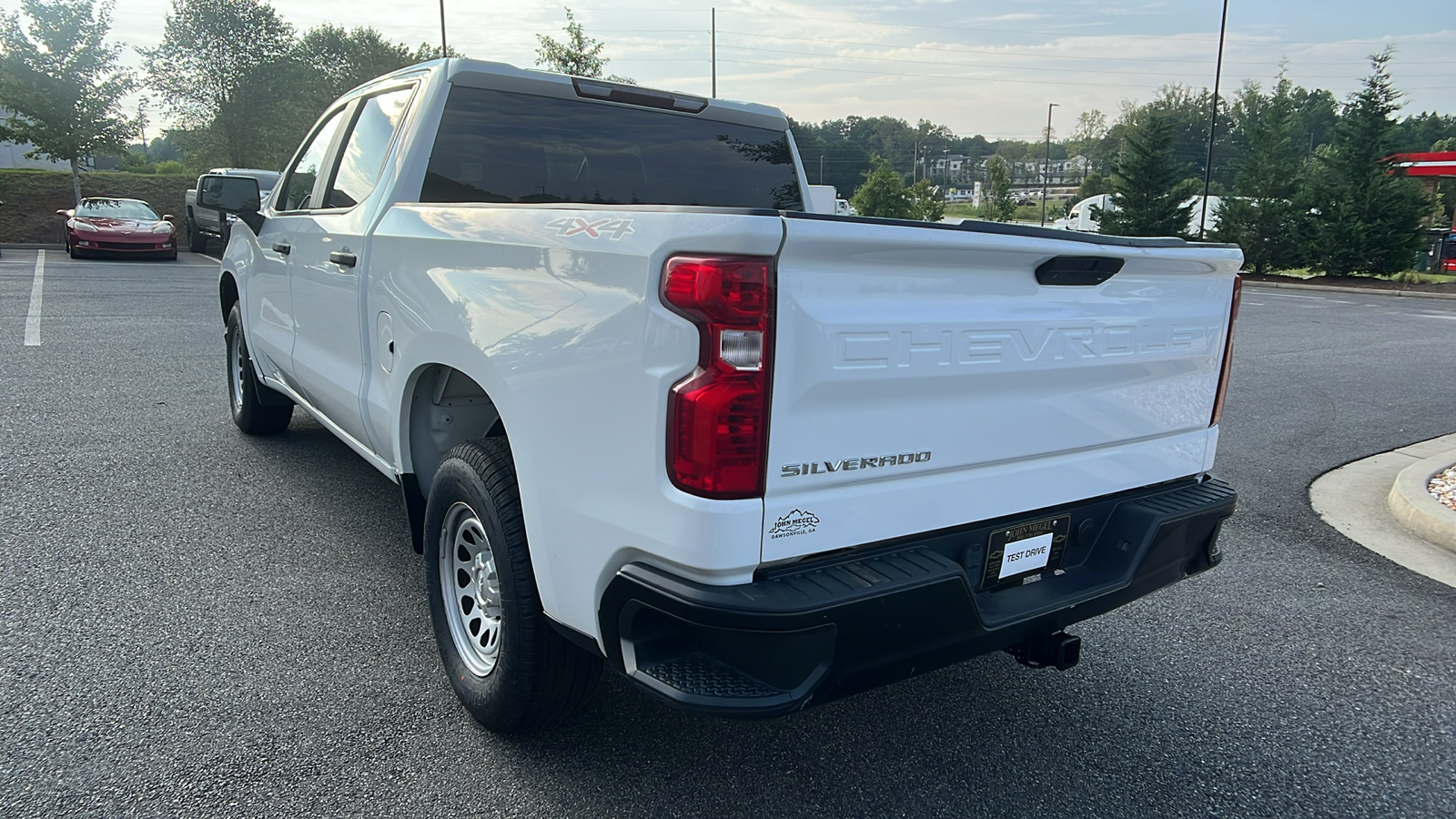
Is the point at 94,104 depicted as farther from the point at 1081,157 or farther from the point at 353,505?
the point at 1081,157

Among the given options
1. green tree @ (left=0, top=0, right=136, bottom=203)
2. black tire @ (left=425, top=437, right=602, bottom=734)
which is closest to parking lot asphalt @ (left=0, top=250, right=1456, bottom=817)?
black tire @ (left=425, top=437, right=602, bottom=734)

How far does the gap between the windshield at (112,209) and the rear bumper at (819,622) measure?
2339 centimetres

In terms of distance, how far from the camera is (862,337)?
2.09m

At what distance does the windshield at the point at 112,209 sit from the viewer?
68.2 ft

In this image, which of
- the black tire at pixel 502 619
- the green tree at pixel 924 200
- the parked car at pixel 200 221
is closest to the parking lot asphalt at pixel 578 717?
the black tire at pixel 502 619

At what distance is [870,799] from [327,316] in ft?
9.57

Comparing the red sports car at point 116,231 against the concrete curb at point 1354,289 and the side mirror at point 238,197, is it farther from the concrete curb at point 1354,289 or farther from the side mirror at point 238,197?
the concrete curb at point 1354,289

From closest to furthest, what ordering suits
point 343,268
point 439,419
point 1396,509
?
point 439,419
point 343,268
point 1396,509

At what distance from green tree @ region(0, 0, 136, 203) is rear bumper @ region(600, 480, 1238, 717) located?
35193 mm

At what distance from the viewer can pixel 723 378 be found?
1954mm

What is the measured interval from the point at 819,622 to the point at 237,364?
17.8 ft

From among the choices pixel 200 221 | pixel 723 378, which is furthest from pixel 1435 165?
pixel 723 378

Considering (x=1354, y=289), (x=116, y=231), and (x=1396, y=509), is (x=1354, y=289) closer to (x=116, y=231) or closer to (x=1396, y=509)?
(x=1396, y=509)

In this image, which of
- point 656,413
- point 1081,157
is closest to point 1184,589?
point 656,413
